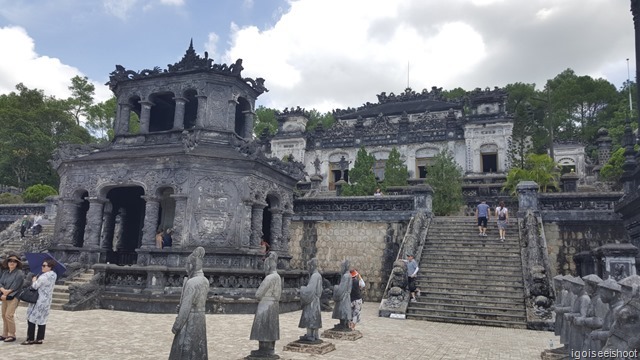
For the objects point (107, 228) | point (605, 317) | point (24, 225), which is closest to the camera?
point (605, 317)

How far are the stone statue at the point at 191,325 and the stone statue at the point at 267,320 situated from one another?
117 centimetres

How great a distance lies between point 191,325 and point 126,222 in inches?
583

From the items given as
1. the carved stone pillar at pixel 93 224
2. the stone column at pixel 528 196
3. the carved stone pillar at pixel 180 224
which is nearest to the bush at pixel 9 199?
the carved stone pillar at pixel 93 224

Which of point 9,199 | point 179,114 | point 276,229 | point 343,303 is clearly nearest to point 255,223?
point 276,229

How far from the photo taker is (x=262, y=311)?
22.9 feet

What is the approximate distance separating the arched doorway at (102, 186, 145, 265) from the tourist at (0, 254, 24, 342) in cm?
975

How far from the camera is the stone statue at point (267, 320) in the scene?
6.86 metres

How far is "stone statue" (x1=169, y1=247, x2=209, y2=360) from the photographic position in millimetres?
5707

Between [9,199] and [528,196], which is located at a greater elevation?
[9,199]

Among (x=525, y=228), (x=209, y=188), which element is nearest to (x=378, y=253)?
(x=525, y=228)

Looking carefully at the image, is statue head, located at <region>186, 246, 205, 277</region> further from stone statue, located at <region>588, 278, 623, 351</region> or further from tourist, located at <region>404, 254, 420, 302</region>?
tourist, located at <region>404, 254, 420, 302</region>

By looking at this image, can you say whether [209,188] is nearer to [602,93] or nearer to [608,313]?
[608,313]

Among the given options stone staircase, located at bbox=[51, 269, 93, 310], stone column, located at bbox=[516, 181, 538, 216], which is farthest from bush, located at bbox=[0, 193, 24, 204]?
stone column, located at bbox=[516, 181, 538, 216]

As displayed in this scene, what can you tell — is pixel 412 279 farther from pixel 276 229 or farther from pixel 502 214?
pixel 276 229
